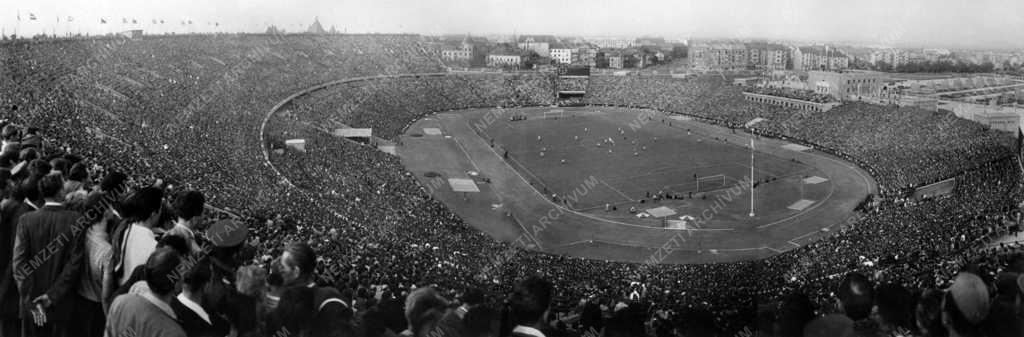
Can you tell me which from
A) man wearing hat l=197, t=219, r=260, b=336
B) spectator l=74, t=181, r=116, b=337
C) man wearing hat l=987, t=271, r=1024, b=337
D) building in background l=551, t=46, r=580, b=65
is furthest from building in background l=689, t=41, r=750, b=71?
spectator l=74, t=181, r=116, b=337

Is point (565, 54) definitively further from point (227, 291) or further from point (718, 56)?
point (227, 291)

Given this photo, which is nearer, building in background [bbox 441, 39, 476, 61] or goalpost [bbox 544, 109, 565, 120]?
goalpost [bbox 544, 109, 565, 120]

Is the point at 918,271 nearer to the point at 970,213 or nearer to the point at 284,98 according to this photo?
the point at 970,213

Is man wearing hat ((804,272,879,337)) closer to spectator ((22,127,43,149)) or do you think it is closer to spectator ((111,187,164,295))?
spectator ((111,187,164,295))

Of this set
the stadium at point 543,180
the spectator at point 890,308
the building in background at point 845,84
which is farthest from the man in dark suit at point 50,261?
the building in background at point 845,84

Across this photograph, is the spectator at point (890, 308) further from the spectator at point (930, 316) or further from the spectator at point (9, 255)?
the spectator at point (9, 255)

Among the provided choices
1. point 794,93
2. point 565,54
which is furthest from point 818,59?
point 794,93

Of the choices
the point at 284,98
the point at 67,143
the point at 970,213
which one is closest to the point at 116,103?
the point at 67,143
